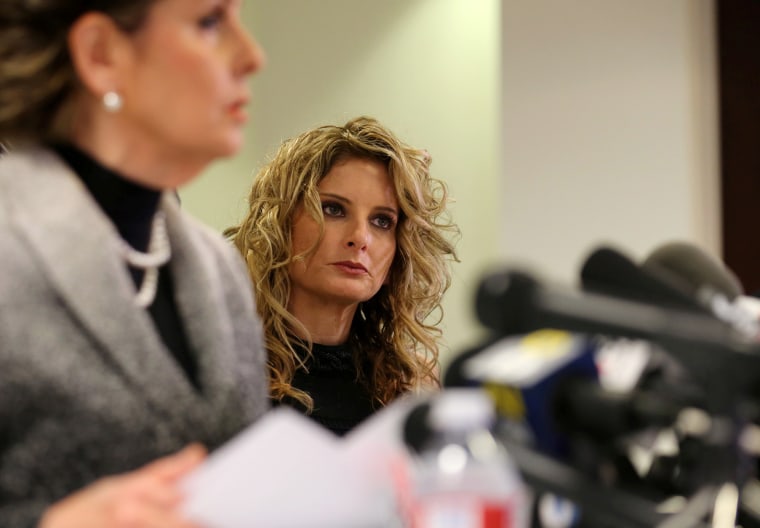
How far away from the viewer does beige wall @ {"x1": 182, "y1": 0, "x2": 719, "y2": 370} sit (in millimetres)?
2713

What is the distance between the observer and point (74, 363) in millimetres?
780

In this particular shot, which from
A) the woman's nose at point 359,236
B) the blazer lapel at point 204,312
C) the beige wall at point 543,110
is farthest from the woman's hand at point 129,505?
the beige wall at point 543,110

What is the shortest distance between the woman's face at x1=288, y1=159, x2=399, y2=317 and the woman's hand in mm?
1134

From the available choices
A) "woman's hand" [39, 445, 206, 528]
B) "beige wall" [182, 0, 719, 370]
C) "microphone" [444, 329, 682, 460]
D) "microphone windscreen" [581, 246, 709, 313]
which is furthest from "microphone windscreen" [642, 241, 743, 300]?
"beige wall" [182, 0, 719, 370]

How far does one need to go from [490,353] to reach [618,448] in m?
0.12

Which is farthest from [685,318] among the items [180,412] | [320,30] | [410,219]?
[320,30]

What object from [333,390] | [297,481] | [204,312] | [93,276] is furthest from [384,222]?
[297,481]

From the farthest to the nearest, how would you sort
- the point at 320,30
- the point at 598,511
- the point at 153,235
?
the point at 320,30, the point at 153,235, the point at 598,511

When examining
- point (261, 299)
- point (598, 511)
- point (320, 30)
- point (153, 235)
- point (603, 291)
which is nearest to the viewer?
point (598, 511)

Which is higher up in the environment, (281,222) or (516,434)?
(281,222)

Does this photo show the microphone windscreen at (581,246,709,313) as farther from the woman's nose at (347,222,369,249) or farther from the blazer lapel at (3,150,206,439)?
the woman's nose at (347,222,369,249)

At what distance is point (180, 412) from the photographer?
839 mm

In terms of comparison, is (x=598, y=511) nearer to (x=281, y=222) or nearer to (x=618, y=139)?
(x=281, y=222)

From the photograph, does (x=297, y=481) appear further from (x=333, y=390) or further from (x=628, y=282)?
(x=333, y=390)
